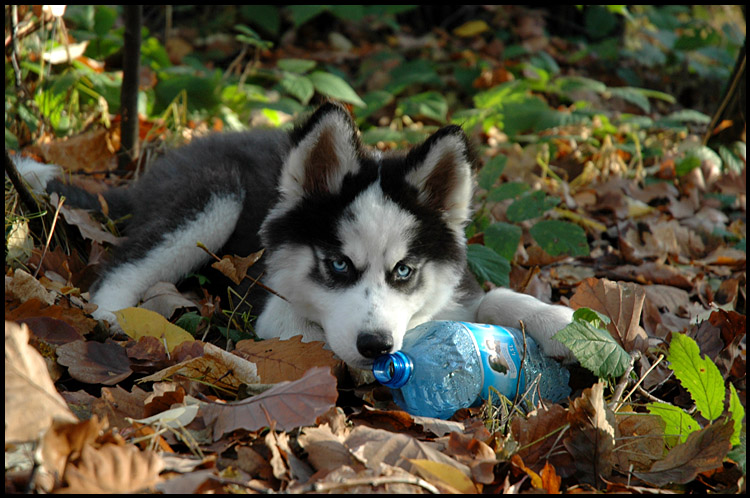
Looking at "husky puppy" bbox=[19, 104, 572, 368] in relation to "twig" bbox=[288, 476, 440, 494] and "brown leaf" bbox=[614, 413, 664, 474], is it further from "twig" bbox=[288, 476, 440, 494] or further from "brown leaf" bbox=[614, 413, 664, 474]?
"twig" bbox=[288, 476, 440, 494]

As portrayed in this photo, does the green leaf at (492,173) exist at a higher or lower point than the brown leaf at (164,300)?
higher

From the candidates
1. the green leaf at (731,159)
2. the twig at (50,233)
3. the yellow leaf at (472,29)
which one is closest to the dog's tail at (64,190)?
the twig at (50,233)

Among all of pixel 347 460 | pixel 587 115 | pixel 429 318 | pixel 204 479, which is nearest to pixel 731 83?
pixel 587 115

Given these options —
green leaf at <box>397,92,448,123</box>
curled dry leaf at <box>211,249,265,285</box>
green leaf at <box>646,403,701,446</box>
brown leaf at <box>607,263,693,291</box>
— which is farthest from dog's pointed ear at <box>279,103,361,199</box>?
green leaf at <box>397,92,448,123</box>

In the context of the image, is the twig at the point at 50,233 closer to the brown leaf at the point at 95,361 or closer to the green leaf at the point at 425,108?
the brown leaf at the point at 95,361

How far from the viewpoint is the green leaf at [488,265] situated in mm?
3307

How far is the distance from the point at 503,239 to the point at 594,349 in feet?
4.49

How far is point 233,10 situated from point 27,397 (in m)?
8.53

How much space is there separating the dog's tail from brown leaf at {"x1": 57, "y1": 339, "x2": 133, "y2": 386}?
1.43 metres

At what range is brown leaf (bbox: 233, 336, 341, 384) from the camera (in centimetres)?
238

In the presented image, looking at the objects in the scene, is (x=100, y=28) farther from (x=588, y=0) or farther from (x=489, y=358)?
(x=489, y=358)

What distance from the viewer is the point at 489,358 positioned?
98.1 inches

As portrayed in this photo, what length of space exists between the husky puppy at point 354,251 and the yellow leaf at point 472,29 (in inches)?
265

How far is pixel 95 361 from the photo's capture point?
2314 mm
